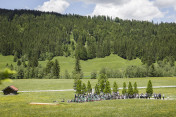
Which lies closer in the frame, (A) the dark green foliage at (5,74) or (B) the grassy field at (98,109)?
(A) the dark green foliage at (5,74)

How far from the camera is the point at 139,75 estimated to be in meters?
149

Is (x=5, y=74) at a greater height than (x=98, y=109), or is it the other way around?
(x=5, y=74)

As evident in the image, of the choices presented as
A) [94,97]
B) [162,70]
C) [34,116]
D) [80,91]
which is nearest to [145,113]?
[34,116]

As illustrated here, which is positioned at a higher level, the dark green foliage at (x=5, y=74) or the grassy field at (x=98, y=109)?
the dark green foliage at (x=5, y=74)

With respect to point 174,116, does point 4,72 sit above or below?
above

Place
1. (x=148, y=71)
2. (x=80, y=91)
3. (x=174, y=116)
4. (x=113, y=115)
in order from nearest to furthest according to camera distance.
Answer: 1. (x=174, y=116)
2. (x=113, y=115)
3. (x=80, y=91)
4. (x=148, y=71)

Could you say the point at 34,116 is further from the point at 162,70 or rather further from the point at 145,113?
the point at 162,70

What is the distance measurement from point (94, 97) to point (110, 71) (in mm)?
105900

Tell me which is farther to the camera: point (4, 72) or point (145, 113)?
point (145, 113)

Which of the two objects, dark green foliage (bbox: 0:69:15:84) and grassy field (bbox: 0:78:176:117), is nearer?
dark green foliage (bbox: 0:69:15:84)

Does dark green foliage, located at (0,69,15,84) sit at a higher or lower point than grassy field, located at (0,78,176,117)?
higher

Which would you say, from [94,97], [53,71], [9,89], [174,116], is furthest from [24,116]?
[53,71]

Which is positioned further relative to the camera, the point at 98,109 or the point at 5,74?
the point at 98,109

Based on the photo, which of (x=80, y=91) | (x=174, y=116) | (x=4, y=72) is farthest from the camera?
(x=80, y=91)
